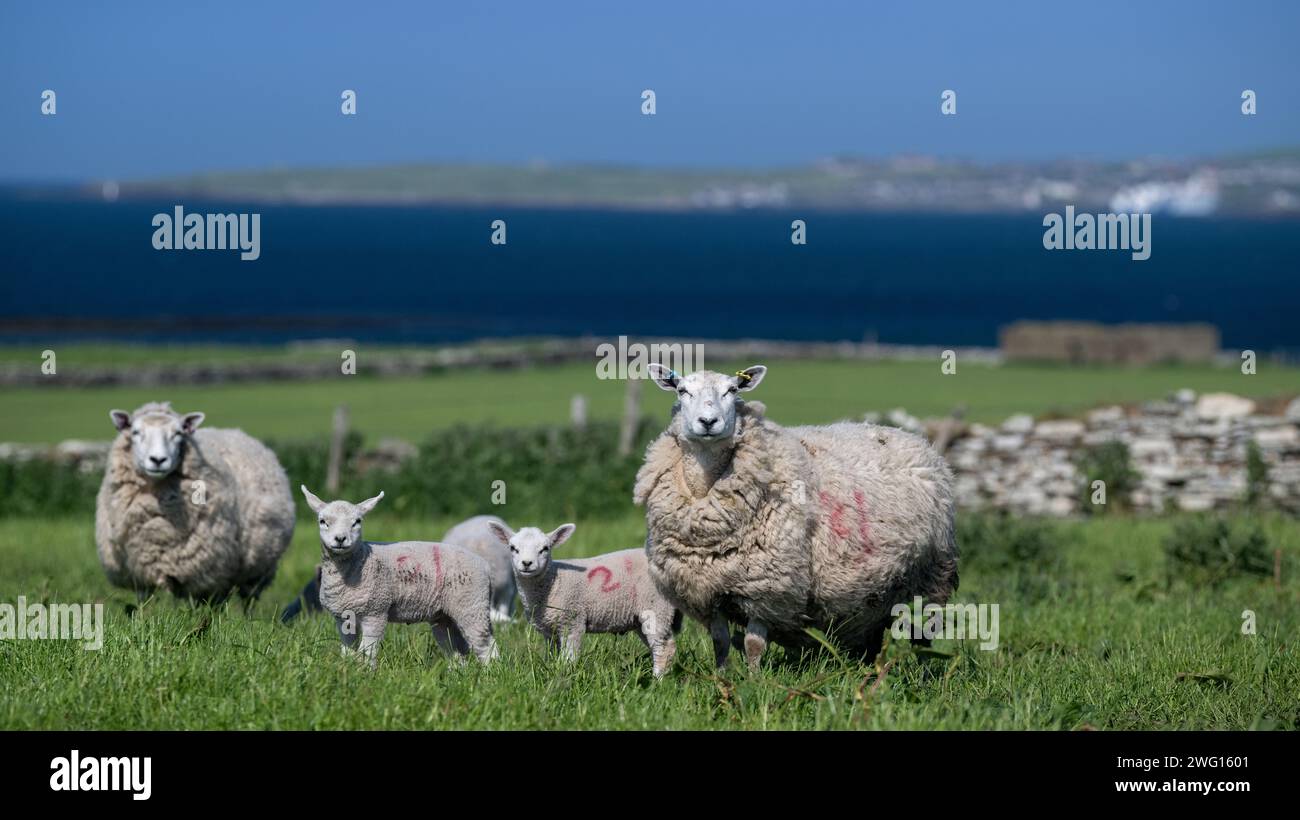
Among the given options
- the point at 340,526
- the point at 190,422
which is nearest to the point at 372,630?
the point at 340,526

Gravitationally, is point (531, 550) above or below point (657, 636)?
above

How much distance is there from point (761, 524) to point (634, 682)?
1300 millimetres

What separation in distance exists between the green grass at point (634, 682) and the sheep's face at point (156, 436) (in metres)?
1.07

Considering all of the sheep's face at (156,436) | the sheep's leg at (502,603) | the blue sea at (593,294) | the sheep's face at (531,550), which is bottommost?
the sheep's leg at (502,603)

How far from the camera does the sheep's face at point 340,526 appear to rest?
9.22 m

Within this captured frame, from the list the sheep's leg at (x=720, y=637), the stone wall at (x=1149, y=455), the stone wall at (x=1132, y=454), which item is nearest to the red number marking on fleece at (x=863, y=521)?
the sheep's leg at (x=720, y=637)

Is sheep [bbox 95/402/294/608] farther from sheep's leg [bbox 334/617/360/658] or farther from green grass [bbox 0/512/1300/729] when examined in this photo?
sheep's leg [bbox 334/617/360/658]

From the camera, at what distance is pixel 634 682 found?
27.8ft

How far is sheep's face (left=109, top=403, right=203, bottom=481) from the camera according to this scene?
37.1 ft

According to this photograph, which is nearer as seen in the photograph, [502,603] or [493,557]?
[493,557]

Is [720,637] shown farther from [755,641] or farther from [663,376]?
[663,376]

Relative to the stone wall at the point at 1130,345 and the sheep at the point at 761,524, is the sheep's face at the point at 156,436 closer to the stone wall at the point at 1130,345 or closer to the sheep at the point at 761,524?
the sheep at the point at 761,524

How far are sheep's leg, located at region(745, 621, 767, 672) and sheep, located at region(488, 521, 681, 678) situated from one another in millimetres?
771

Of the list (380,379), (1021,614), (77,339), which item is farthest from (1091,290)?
(1021,614)
